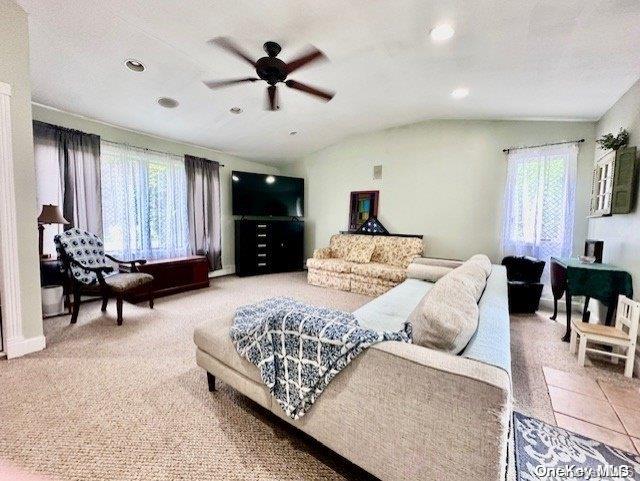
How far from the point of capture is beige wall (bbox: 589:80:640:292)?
223 cm

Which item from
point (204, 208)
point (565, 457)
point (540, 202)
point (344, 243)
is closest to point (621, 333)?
point (565, 457)

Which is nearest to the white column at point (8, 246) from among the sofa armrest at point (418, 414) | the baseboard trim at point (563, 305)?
the sofa armrest at point (418, 414)

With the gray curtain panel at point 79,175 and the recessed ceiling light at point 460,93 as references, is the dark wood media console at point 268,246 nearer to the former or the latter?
the gray curtain panel at point 79,175

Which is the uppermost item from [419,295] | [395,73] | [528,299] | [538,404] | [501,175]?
[395,73]

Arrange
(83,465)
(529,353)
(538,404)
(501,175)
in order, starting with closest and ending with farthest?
1. (83,465)
2. (538,404)
3. (529,353)
4. (501,175)

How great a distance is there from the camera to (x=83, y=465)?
1240 millimetres

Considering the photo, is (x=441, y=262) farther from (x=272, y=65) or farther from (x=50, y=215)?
(x=50, y=215)

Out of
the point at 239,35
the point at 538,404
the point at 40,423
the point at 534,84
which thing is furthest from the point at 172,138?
the point at 538,404

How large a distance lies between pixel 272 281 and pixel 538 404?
405 centimetres

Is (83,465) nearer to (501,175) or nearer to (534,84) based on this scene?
(534,84)

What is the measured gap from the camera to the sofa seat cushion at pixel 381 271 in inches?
156

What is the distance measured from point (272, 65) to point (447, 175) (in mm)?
3246

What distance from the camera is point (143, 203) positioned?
14.0ft

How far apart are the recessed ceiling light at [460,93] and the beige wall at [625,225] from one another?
1.38 m
